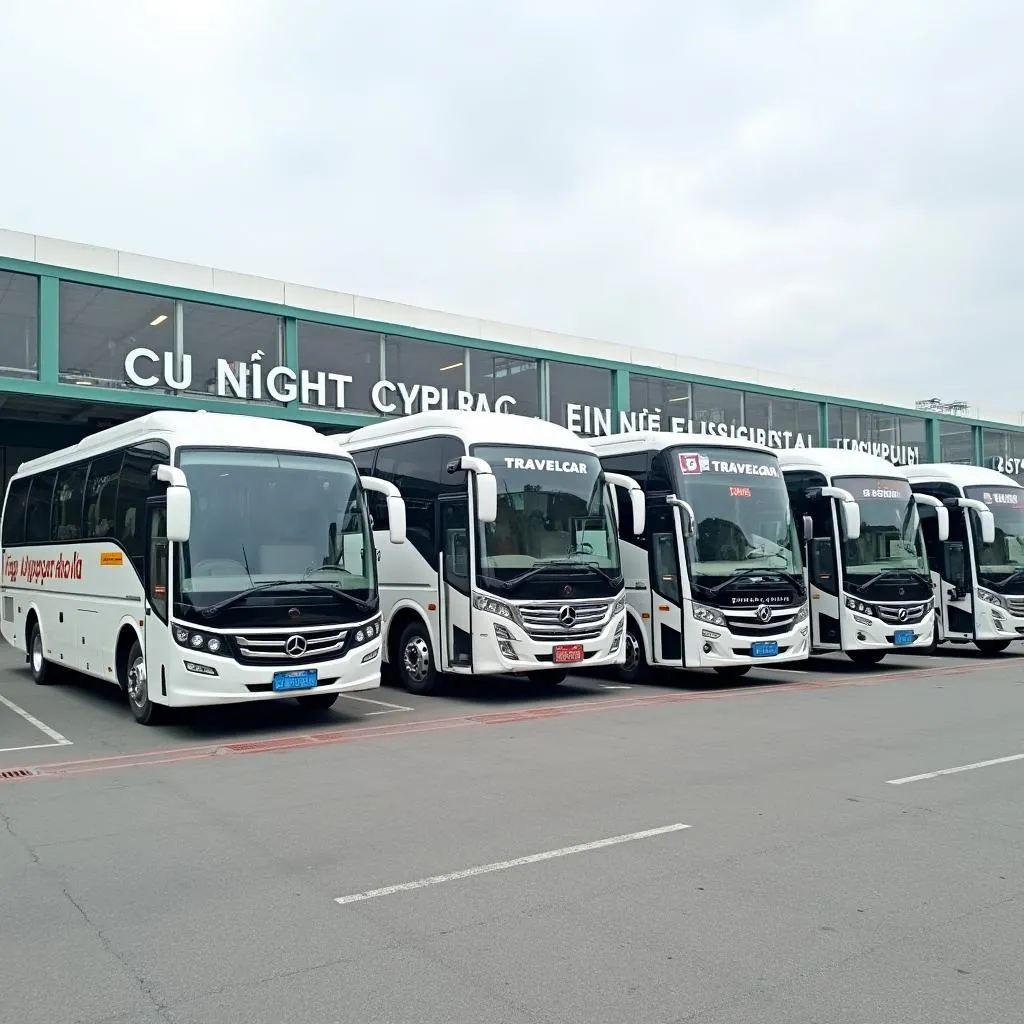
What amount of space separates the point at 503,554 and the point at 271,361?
10.8 metres

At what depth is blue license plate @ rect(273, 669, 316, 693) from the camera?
34.7ft

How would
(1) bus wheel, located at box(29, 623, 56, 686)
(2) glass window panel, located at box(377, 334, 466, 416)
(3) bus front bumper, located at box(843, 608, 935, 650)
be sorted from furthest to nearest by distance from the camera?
(2) glass window panel, located at box(377, 334, 466, 416)
(3) bus front bumper, located at box(843, 608, 935, 650)
(1) bus wheel, located at box(29, 623, 56, 686)

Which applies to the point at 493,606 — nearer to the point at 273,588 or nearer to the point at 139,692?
the point at 273,588

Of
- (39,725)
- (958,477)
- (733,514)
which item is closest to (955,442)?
(958,477)

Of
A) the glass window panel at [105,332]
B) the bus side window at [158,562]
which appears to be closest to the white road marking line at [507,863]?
the bus side window at [158,562]

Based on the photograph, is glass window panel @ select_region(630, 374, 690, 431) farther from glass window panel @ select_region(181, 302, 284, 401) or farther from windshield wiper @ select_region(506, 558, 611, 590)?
windshield wiper @ select_region(506, 558, 611, 590)

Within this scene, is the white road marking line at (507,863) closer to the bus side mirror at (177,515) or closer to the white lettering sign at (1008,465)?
the bus side mirror at (177,515)

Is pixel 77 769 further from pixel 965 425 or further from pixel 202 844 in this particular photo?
pixel 965 425

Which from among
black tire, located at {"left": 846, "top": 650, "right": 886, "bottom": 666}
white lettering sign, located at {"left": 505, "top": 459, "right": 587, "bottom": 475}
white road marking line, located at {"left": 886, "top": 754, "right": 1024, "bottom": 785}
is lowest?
black tire, located at {"left": 846, "top": 650, "right": 886, "bottom": 666}

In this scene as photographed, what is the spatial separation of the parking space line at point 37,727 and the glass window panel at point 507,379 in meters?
14.2

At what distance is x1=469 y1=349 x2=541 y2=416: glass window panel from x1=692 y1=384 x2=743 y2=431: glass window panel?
20.3 ft

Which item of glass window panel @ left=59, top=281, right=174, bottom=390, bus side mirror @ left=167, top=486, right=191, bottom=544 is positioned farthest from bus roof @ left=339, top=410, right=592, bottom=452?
glass window panel @ left=59, top=281, right=174, bottom=390

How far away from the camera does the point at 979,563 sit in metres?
19.5

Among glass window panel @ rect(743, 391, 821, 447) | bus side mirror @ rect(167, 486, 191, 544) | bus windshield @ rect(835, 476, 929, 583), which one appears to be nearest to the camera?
bus side mirror @ rect(167, 486, 191, 544)
